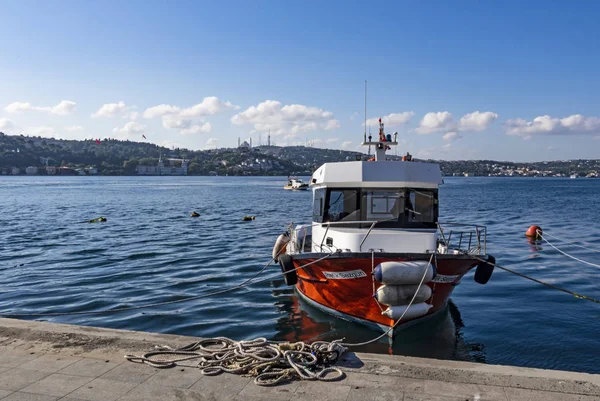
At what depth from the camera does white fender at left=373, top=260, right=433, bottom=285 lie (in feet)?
33.1

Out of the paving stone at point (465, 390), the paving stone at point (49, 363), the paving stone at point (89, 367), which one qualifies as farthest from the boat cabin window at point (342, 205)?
the paving stone at point (49, 363)

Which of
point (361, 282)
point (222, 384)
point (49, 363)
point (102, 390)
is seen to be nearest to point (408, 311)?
point (361, 282)

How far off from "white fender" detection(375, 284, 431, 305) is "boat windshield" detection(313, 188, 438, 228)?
2.22m

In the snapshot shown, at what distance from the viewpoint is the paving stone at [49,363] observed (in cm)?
672

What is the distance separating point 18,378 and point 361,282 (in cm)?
661

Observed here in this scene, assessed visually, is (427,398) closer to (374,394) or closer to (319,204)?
(374,394)

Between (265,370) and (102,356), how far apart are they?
2332mm

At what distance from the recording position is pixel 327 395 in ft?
19.7

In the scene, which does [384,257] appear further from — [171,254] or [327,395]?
[171,254]

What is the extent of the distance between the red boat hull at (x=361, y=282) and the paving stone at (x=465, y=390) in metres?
4.39

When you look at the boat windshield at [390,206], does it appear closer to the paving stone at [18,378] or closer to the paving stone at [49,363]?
the paving stone at [49,363]

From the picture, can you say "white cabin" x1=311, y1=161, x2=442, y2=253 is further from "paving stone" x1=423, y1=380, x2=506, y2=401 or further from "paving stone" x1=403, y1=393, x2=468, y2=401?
"paving stone" x1=403, y1=393, x2=468, y2=401

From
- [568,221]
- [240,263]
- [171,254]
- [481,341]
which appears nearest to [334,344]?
[481,341]

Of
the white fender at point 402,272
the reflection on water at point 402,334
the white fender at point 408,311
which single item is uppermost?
the white fender at point 402,272
